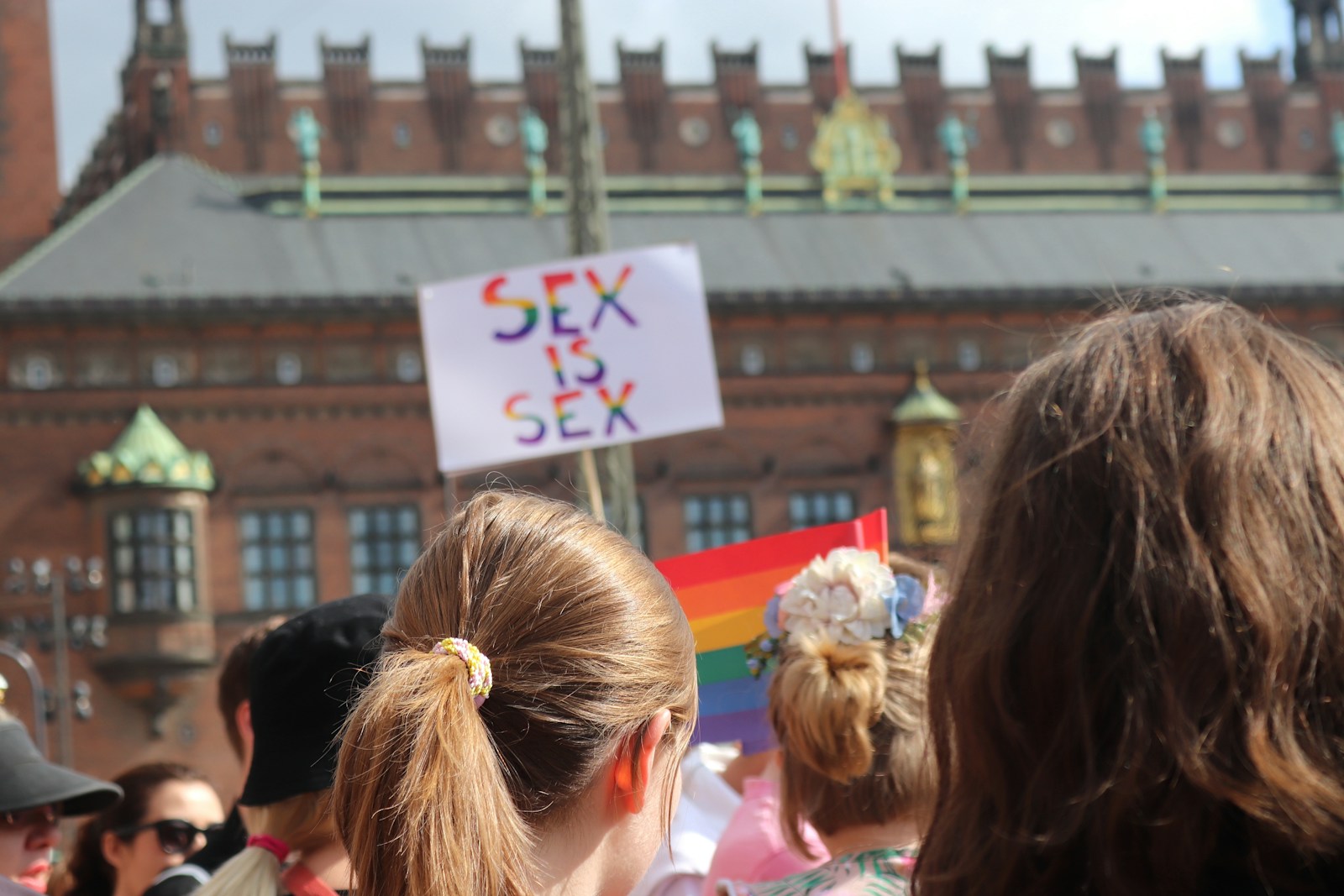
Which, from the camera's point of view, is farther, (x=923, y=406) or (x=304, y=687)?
(x=923, y=406)

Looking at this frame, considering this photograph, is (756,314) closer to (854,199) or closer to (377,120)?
(854,199)

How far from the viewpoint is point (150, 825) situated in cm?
508

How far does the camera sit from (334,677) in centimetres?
315

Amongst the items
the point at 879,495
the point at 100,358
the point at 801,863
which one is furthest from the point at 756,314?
the point at 801,863

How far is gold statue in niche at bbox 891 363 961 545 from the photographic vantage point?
31688mm

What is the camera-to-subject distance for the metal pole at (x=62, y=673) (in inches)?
1123

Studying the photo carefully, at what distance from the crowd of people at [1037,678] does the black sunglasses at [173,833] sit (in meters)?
2.11

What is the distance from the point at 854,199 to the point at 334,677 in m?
35.3

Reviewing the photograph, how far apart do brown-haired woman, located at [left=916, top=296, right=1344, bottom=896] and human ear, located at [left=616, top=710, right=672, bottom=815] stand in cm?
55

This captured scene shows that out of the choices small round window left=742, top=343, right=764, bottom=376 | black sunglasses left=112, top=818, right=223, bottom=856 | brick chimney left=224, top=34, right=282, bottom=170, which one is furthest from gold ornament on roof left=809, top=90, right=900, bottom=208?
black sunglasses left=112, top=818, right=223, bottom=856

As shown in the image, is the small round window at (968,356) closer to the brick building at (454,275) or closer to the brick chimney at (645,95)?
the brick building at (454,275)

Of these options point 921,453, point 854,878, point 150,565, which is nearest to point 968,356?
point 921,453

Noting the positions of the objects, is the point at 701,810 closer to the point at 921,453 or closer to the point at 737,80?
the point at 921,453

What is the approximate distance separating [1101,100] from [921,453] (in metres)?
13.0
